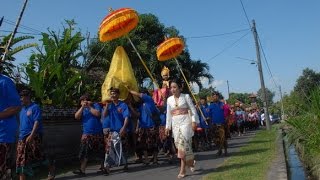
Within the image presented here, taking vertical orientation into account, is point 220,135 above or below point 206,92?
below

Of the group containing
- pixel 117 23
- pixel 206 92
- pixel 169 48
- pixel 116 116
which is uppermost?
pixel 206 92

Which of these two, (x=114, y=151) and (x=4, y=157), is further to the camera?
(x=114, y=151)

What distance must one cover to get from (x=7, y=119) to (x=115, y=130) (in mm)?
4242

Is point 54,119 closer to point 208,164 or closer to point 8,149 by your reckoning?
point 208,164

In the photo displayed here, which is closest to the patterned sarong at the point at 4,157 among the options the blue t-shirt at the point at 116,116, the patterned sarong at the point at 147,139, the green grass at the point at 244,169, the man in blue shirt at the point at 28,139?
the man in blue shirt at the point at 28,139

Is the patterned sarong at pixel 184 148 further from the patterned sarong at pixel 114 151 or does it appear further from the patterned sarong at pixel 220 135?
the patterned sarong at pixel 220 135

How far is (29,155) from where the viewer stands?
27.1 feet

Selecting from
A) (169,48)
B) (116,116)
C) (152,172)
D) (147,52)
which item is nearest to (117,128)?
(116,116)

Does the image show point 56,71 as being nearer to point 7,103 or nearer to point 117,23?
point 117,23

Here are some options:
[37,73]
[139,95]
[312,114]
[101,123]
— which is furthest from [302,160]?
[37,73]

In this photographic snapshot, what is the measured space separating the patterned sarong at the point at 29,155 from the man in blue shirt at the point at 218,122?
5.16 meters

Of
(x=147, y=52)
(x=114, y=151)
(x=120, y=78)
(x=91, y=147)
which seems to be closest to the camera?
(x=114, y=151)

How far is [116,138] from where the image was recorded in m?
9.46

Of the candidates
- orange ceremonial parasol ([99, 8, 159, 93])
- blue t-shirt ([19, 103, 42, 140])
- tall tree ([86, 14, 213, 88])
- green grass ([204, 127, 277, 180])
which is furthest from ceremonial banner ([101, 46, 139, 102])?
tall tree ([86, 14, 213, 88])
